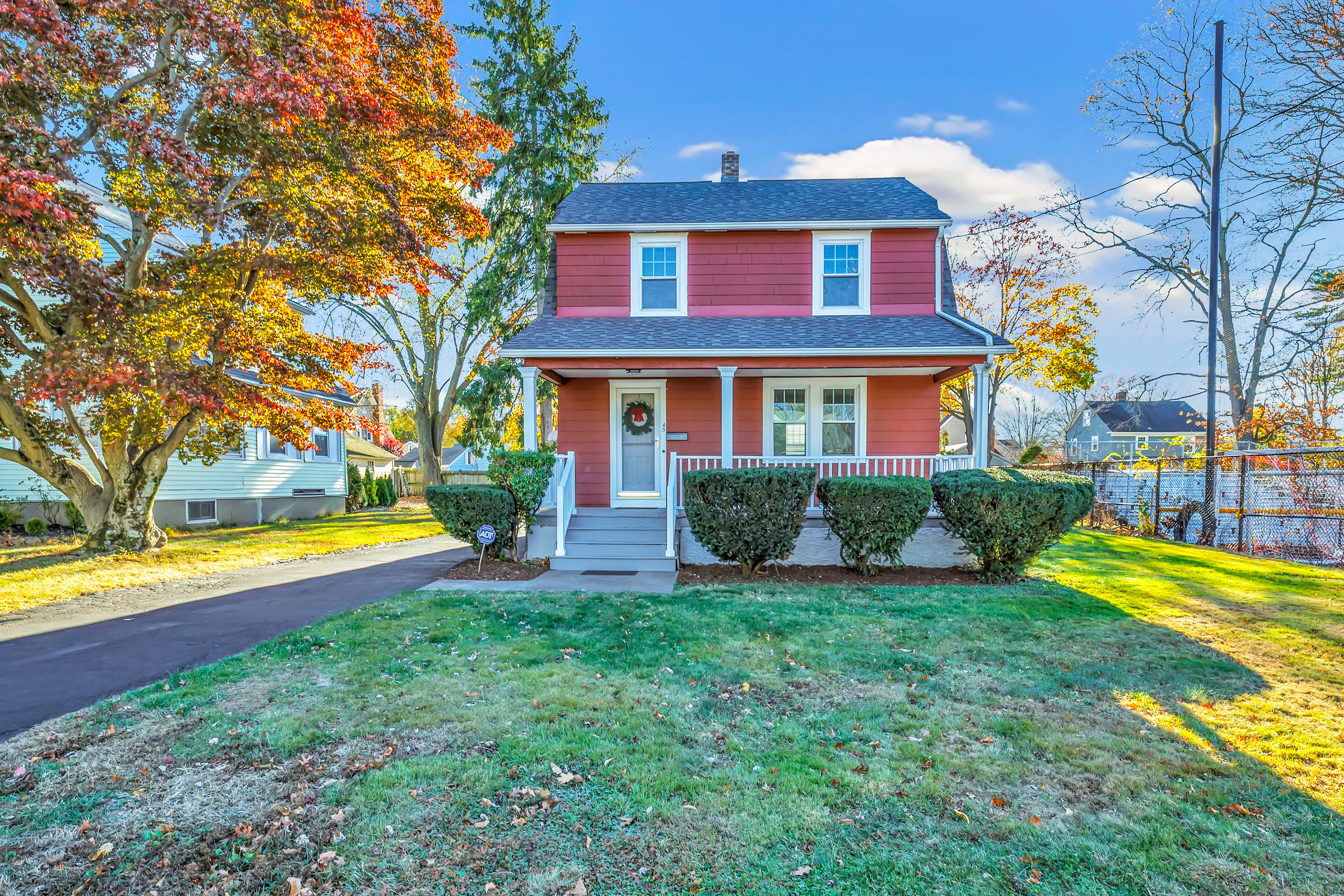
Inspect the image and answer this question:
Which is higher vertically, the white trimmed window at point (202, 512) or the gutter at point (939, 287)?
the gutter at point (939, 287)

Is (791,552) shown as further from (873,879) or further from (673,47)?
(673,47)

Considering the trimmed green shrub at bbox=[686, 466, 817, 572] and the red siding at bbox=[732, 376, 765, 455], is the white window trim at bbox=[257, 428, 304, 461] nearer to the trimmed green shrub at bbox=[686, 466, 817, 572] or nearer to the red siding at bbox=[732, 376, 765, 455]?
the red siding at bbox=[732, 376, 765, 455]

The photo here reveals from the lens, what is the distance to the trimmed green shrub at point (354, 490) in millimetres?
22641

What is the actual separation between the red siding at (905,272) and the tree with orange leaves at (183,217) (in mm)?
8736

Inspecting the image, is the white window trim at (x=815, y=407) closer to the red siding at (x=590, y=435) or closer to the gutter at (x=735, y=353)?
the gutter at (x=735, y=353)

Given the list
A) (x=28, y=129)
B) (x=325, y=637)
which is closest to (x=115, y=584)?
(x=325, y=637)

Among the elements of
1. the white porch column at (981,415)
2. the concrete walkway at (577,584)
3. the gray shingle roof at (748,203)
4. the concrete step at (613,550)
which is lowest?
the concrete walkway at (577,584)

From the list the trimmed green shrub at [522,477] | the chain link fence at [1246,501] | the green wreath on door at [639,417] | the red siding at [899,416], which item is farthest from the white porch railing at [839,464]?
the chain link fence at [1246,501]

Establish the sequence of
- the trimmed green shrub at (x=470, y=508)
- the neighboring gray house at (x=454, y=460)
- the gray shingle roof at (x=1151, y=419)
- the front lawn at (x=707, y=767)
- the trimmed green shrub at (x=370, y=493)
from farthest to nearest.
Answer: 1. the gray shingle roof at (x=1151, y=419)
2. the trimmed green shrub at (x=370, y=493)
3. the neighboring gray house at (x=454, y=460)
4. the trimmed green shrub at (x=470, y=508)
5. the front lawn at (x=707, y=767)

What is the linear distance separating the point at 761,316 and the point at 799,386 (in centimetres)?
149

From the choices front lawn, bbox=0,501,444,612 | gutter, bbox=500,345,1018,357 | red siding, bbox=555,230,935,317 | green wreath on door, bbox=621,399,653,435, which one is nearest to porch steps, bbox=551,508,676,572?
green wreath on door, bbox=621,399,653,435

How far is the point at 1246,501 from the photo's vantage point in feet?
35.8

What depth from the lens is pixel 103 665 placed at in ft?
16.9

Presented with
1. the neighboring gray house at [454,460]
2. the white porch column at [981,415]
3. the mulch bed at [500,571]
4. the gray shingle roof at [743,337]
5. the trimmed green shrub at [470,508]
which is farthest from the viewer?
the neighboring gray house at [454,460]
